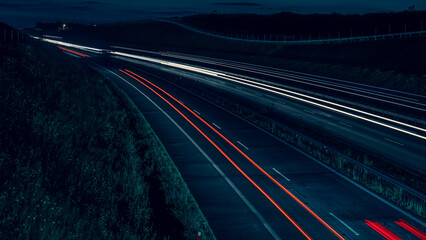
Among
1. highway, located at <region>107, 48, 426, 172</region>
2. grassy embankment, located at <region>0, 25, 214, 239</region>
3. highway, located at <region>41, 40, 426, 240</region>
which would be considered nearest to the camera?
grassy embankment, located at <region>0, 25, 214, 239</region>

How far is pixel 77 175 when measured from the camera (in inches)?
746

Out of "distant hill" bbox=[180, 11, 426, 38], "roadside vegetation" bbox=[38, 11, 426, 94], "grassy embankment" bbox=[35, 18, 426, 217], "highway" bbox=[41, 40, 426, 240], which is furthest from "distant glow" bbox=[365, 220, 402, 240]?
"distant hill" bbox=[180, 11, 426, 38]

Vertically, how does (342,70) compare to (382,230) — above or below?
above

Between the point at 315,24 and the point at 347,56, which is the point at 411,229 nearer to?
the point at 347,56

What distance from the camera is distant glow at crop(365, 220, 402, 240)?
16.2m

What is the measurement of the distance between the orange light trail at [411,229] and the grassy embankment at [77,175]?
7.48 meters

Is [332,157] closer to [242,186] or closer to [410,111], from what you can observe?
[242,186]

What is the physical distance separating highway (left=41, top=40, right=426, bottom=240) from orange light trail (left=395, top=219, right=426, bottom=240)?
0.12 ft

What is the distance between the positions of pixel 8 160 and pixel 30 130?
15.0 feet

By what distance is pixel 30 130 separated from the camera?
68.6 ft

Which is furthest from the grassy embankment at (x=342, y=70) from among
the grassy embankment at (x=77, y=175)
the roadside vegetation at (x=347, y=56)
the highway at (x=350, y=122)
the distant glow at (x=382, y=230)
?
the grassy embankment at (x=77, y=175)

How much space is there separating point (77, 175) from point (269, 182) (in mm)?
9234

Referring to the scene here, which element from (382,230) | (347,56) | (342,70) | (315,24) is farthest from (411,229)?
(315,24)

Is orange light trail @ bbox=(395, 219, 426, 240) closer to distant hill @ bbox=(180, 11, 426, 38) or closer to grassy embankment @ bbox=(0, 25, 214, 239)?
grassy embankment @ bbox=(0, 25, 214, 239)
